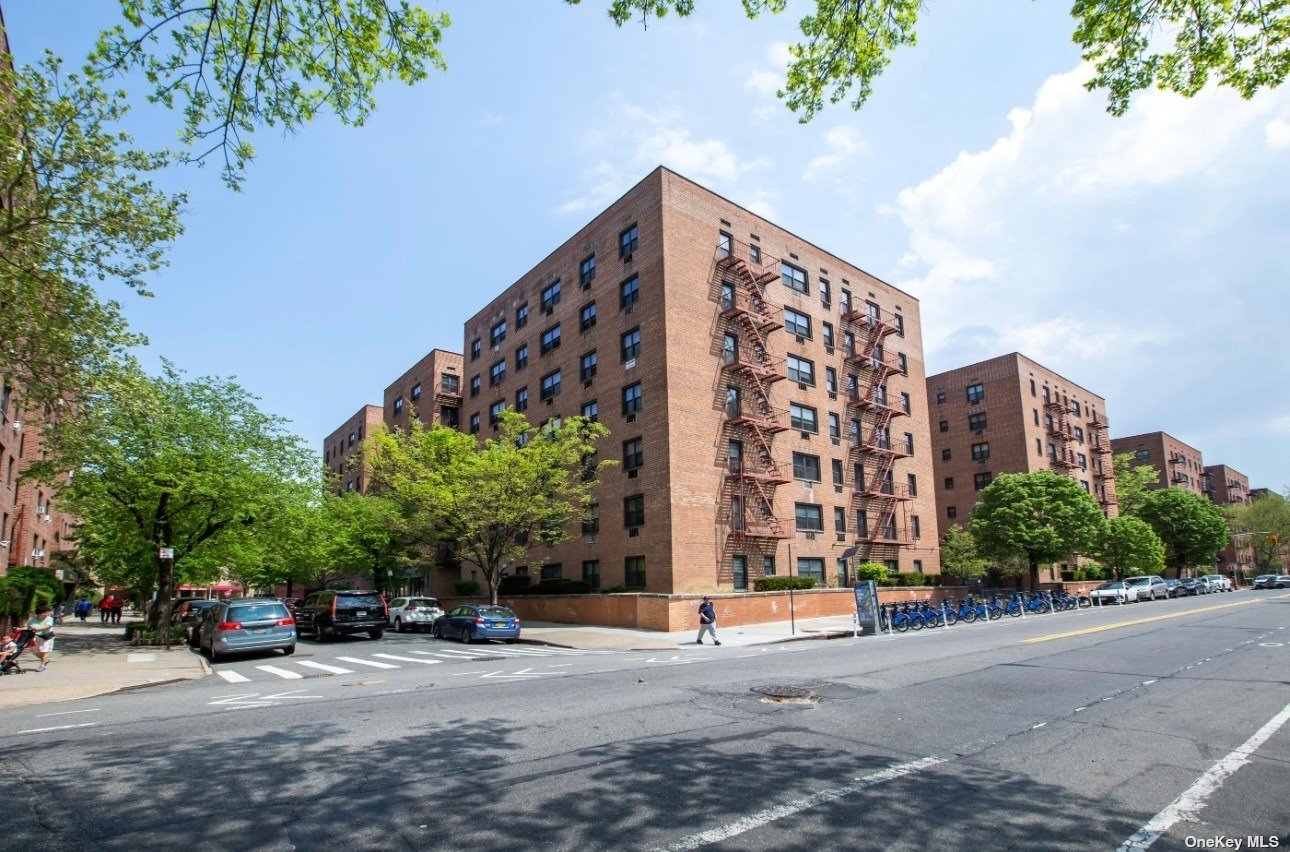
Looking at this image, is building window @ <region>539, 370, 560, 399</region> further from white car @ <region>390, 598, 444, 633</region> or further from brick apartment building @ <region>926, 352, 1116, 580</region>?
brick apartment building @ <region>926, 352, 1116, 580</region>

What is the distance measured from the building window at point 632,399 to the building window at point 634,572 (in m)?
6.50

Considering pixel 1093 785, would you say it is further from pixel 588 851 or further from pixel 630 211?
pixel 630 211

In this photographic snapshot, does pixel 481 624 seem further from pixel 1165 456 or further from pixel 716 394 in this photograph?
pixel 1165 456

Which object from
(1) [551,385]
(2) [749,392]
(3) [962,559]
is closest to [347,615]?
(1) [551,385]

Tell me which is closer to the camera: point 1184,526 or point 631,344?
point 631,344

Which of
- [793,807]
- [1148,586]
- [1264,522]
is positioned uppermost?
[1264,522]

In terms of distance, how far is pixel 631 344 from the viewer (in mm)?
33844

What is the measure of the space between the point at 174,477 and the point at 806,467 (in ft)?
86.2

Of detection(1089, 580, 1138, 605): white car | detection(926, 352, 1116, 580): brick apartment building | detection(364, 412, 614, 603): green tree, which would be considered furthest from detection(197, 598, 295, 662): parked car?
detection(926, 352, 1116, 580): brick apartment building

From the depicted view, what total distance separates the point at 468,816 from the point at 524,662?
12038 millimetres

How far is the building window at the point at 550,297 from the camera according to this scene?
4013cm

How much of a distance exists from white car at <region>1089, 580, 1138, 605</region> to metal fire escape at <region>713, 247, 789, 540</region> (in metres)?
22.5

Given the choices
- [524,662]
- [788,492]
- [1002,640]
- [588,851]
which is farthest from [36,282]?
[788,492]

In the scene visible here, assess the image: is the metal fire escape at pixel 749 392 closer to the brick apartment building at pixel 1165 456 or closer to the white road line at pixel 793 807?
the white road line at pixel 793 807
